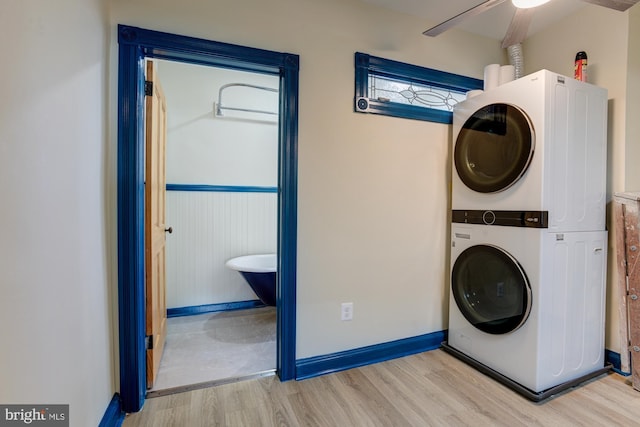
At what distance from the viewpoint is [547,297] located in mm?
1610

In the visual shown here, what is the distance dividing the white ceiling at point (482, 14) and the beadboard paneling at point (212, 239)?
1.92 metres

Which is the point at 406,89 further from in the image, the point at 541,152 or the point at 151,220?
the point at 151,220

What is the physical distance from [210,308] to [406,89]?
2.59m

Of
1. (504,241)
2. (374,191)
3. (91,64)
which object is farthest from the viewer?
(374,191)

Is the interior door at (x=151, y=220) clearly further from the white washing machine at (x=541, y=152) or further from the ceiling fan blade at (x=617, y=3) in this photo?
the ceiling fan blade at (x=617, y=3)

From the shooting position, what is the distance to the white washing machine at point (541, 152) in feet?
5.21

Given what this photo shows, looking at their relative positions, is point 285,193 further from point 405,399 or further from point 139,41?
point 405,399

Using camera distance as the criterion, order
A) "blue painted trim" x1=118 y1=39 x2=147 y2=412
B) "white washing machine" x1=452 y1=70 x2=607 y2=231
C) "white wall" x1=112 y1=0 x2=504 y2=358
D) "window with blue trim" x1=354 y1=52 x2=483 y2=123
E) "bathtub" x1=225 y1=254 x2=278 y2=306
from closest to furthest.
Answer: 1. "blue painted trim" x1=118 y1=39 x2=147 y2=412
2. "white washing machine" x1=452 y1=70 x2=607 y2=231
3. "white wall" x1=112 y1=0 x2=504 y2=358
4. "window with blue trim" x1=354 y1=52 x2=483 y2=123
5. "bathtub" x1=225 y1=254 x2=278 y2=306

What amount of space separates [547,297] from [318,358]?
1323 millimetres

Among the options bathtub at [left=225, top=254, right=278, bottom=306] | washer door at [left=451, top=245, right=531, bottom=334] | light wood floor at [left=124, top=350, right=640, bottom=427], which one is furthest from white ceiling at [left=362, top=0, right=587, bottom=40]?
light wood floor at [left=124, top=350, right=640, bottom=427]

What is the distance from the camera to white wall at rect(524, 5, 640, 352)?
1834mm

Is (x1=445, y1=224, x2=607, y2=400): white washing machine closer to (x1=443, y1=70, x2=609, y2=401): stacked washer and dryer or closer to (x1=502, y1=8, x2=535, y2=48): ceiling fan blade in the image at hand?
(x1=443, y1=70, x2=609, y2=401): stacked washer and dryer

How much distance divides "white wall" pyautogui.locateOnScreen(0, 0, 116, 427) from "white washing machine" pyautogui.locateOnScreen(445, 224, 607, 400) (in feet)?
6.67

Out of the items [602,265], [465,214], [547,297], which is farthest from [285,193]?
[602,265]
